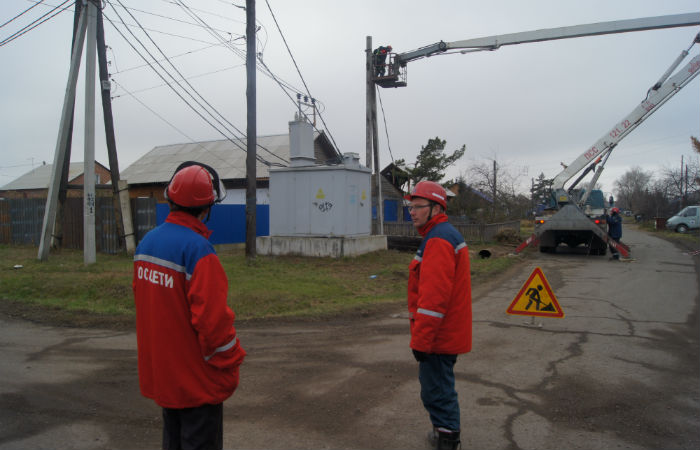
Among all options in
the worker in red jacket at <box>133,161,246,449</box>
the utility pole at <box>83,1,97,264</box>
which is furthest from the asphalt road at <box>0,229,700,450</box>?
the utility pole at <box>83,1,97,264</box>

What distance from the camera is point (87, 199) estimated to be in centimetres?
1287

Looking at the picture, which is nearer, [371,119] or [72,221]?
[371,119]

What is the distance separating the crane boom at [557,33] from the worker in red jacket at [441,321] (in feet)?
53.7

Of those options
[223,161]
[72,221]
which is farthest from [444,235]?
[223,161]

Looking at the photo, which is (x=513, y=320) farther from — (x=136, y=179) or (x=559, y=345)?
(x=136, y=179)

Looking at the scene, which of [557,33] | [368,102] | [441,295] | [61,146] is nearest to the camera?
[441,295]

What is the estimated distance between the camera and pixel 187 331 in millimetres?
2412

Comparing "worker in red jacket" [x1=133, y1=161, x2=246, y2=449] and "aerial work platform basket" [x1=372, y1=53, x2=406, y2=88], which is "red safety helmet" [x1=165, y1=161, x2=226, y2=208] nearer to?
"worker in red jacket" [x1=133, y1=161, x2=246, y2=449]

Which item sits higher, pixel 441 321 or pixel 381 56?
pixel 381 56

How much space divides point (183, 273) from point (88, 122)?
40.8 ft

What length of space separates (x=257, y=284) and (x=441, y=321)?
24.3 feet

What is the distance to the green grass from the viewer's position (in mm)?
8742

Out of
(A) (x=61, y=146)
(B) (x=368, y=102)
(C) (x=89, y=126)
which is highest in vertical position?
(B) (x=368, y=102)

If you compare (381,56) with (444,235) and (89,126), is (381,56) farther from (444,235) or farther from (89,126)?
(444,235)
